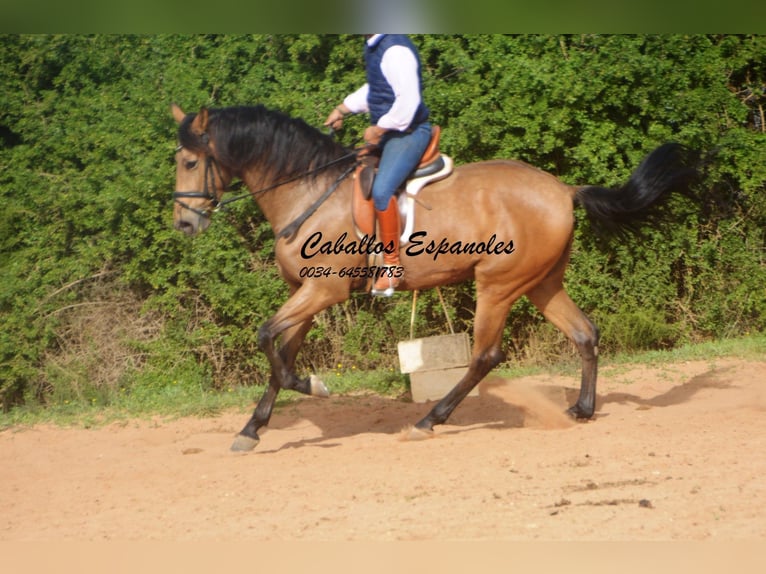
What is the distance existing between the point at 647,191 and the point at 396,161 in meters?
2.12

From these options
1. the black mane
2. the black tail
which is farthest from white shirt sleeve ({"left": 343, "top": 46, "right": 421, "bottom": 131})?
the black tail

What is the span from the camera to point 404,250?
6.99 m

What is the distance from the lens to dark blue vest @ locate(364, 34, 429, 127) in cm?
658

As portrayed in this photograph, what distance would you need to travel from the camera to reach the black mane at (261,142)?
22.9ft

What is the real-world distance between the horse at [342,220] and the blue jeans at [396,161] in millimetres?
302

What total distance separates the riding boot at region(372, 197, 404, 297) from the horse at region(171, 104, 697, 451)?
0.26 ft

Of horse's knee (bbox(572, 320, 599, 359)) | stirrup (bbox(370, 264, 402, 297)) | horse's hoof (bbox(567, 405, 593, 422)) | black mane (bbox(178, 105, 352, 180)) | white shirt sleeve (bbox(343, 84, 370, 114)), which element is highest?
white shirt sleeve (bbox(343, 84, 370, 114))

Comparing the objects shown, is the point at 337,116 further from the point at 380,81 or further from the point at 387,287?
the point at 387,287

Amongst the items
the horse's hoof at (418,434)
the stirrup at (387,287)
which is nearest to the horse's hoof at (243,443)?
the horse's hoof at (418,434)

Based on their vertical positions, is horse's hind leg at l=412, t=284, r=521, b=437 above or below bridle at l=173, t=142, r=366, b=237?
below

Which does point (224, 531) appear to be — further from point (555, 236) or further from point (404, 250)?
point (555, 236)

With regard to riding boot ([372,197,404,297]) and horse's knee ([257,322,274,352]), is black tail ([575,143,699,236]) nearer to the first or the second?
riding boot ([372,197,404,297])

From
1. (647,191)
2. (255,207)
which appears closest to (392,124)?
(647,191)

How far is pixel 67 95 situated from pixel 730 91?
7.93 metres
